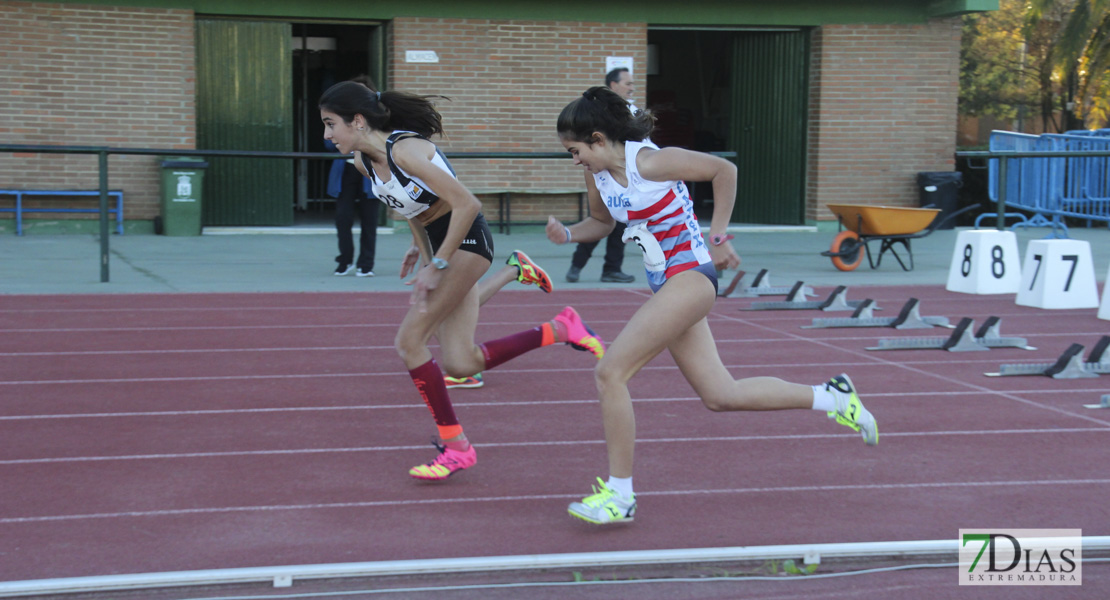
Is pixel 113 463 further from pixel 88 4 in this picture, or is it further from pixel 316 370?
pixel 88 4

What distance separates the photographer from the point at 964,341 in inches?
314

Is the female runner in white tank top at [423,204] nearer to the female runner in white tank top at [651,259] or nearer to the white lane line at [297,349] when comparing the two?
the female runner in white tank top at [651,259]

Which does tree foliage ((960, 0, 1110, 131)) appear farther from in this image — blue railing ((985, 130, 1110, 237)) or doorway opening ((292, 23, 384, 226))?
doorway opening ((292, 23, 384, 226))

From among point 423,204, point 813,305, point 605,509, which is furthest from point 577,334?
point 813,305

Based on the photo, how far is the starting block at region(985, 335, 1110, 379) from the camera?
274 inches

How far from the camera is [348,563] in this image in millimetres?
3680

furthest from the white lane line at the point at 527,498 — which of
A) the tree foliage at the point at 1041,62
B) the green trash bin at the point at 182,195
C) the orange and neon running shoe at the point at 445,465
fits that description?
the tree foliage at the point at 1041,62

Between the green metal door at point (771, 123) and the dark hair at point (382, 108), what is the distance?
13.3 metres

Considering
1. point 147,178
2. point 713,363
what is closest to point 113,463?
point 713,363

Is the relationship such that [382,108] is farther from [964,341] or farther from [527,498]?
[964,341]

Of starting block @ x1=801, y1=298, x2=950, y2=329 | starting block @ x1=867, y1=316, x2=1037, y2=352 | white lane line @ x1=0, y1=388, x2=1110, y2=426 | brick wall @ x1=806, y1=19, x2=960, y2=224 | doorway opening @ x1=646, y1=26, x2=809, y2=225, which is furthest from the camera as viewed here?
doorway opening @ x1=646, y1=26, x2=809, y2=225

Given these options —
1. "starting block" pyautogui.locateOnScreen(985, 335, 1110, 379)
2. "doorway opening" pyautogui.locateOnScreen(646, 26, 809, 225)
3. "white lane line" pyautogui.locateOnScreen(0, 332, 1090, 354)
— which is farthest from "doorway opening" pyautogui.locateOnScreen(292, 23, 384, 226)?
"starting block" pyautogui.locateOnScreen(985, 335, 1110, 379)

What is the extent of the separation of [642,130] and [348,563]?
1894mm

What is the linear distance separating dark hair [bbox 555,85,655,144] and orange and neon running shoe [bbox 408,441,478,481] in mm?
1483
